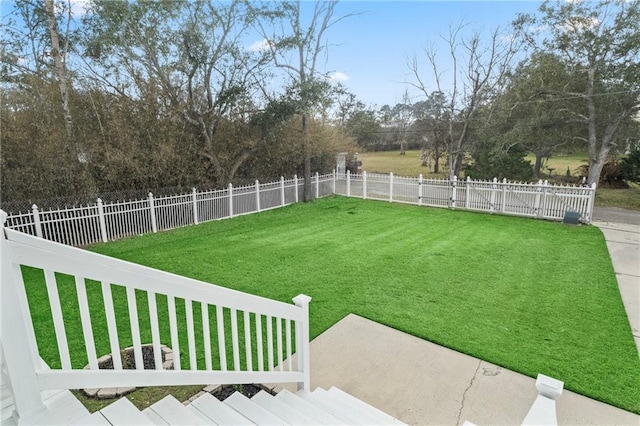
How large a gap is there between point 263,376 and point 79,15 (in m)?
7.82

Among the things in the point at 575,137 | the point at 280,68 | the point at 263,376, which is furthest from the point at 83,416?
the point at 575,137

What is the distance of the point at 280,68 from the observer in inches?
400

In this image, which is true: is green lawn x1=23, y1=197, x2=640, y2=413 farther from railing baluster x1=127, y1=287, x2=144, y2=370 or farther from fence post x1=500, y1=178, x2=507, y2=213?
railing baluster x1=127, y1=287, x2=144, y2=370

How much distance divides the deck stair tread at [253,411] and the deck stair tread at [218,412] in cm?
6

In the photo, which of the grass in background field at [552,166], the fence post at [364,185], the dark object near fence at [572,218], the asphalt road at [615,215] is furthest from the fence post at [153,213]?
the grass in background field at [552,166]

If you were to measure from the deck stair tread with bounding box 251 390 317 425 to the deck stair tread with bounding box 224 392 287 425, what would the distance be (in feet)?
0.22

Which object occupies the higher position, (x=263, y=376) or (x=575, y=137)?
(x=575, y=137)

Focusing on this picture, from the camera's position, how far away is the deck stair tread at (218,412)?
5.73 feet

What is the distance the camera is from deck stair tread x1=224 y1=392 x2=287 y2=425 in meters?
1.86

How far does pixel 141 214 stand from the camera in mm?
7414

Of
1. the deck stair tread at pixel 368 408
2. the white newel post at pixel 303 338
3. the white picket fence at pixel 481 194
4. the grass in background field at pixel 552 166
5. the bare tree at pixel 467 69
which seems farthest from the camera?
the bare tree at pixel 467 69

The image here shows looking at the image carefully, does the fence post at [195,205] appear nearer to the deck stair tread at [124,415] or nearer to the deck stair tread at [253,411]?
the deck stair tread at [253,411]

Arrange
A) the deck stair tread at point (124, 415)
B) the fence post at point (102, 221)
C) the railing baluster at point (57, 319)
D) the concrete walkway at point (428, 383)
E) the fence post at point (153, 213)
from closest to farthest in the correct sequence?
the railing baluster at point (57, 319)
the deck stair tread at point (124, 415)
the concrete walkway at point (428, 383)
the fence post at point (102, 221)
the fence post at point (153, 213)

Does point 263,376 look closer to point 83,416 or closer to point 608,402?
point 83,416
